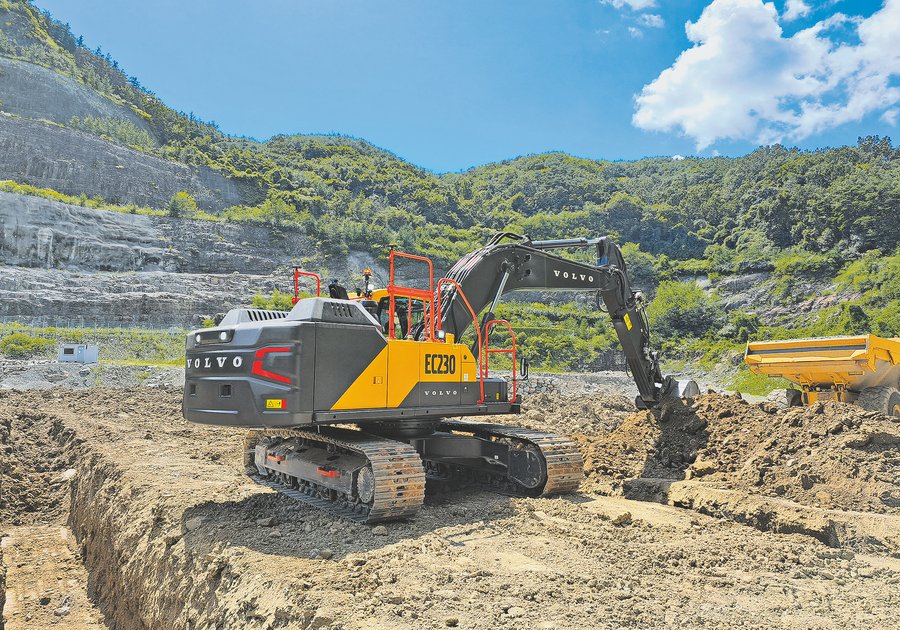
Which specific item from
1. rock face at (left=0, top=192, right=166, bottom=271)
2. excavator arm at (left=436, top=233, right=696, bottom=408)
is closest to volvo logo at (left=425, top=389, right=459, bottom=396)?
excavator arm at (left=436, top=233, right=696, bottom=408)

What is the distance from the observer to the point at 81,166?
164 ft

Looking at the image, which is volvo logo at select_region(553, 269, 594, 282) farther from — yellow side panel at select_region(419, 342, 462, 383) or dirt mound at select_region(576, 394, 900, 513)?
dirt mound at select_region(576, 394, 900, 513)

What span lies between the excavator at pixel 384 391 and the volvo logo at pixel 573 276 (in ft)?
0.06

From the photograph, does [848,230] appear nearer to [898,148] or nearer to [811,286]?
[811,286]

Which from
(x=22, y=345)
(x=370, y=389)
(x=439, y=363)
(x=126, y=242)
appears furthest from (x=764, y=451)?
(x=126, y=242)

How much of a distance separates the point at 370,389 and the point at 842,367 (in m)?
8.35

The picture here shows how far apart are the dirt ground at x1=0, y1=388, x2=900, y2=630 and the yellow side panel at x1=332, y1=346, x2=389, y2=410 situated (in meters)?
1.10

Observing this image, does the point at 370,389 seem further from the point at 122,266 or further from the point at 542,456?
the point at 122,266

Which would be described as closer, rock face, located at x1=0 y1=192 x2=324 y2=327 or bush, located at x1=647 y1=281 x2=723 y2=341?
rock face, located at x1=0 y1=192 x2=324 y2=327

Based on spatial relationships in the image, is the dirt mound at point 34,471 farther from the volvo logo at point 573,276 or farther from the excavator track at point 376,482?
the volvo logo at point 573,276

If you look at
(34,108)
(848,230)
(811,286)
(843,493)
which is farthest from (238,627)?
(34,108)

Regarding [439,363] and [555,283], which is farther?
[555,283]

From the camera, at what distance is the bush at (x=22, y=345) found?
1176 inches

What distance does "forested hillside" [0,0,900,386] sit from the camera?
43.8 m
